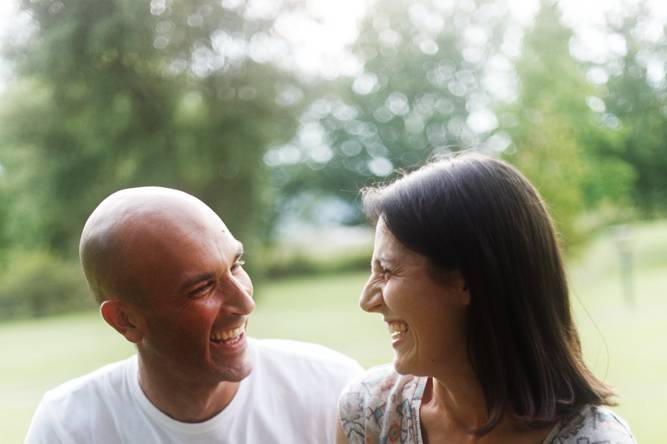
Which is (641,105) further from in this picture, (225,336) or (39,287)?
(39,287)

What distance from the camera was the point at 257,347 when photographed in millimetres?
1298

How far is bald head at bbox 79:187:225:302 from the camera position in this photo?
1.10 m

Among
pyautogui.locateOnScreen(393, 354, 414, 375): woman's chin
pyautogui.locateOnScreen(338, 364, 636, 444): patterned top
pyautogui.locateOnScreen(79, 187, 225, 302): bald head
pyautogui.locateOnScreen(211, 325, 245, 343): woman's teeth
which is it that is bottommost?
pyautogui.locateOnScreen(338, 364, 636, 444): patterned top

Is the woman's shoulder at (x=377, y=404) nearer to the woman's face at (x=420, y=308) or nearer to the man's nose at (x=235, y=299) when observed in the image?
the woman's face at (x=420, y=308)

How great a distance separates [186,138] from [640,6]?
5.22 ft

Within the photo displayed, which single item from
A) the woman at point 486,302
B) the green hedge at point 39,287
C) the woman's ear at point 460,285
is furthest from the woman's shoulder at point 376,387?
the green hedge at point 39,287

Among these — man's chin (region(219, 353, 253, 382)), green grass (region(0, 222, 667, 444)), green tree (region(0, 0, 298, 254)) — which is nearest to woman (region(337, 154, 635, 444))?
man's chin (region(219, 353, 253, 382))

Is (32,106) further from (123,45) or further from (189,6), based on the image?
(189,6)

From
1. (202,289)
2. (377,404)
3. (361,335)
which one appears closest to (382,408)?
(377,404)

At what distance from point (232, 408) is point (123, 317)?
0.23 meters

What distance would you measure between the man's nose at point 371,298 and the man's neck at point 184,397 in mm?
296

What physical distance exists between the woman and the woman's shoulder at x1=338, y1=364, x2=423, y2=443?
87mm

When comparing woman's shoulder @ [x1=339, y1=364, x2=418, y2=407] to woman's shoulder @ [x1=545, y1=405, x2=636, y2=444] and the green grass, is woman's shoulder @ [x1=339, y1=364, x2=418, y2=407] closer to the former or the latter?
woman's shoulder @ [x1=545, y1=405, x2=636, y2=444]

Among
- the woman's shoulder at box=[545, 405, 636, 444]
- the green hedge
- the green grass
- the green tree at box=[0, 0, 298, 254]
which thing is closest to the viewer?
the woman's shoulder at box=[545, 405, 636, 444]
